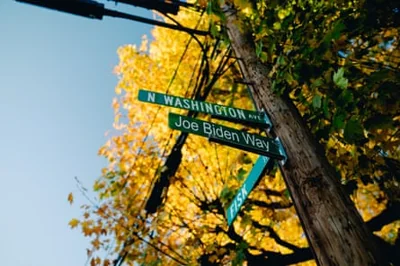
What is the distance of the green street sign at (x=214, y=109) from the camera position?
2371 mm

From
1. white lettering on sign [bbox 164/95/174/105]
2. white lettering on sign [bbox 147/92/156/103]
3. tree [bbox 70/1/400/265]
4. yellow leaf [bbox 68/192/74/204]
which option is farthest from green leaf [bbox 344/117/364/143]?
yellow leaf [bbox 68/192/74/204]

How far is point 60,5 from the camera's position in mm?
3684

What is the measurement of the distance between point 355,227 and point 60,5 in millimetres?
3926

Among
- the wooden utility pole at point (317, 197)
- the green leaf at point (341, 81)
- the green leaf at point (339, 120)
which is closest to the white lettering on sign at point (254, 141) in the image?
the wooden utility pole at point (317, 197)

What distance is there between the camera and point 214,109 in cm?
241

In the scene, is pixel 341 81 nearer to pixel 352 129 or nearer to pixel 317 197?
pixel 352 129

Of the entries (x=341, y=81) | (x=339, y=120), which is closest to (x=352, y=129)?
(x=339, y=120)

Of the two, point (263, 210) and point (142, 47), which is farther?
point (142, 47)

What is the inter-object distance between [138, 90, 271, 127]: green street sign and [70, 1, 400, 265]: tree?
0.38 m

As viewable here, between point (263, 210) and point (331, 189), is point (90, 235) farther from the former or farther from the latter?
point (331, 189)

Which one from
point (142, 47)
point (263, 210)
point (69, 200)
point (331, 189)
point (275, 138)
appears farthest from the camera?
point (142, 47)

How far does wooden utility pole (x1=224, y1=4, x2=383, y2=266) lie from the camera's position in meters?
1.55

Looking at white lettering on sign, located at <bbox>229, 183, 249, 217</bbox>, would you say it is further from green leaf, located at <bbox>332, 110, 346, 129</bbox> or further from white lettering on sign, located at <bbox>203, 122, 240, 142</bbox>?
green leaf, located at <bbox>332, 110, 346, 129</bbox>

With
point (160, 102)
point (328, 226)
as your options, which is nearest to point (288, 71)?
point (160, 102)
